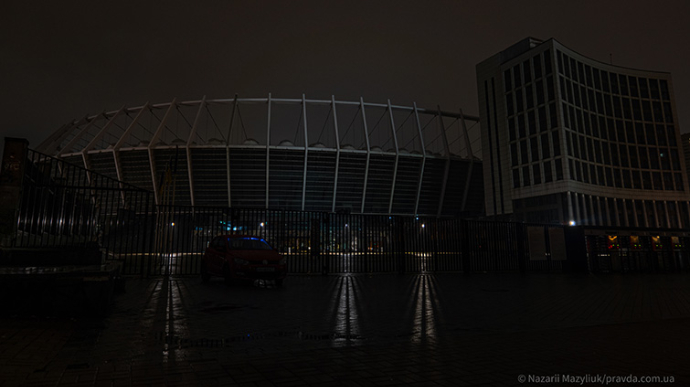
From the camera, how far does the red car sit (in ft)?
36.7

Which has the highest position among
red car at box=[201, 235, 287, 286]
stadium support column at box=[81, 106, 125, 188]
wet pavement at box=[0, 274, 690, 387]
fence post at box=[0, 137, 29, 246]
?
stadium support column at box=[81, 106, 125, 188]

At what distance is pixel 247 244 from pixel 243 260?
1042 millimetres

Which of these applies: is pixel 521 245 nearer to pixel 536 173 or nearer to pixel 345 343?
pixel 345 343

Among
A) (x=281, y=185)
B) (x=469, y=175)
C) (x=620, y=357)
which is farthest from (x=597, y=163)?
(x=620, y=357)

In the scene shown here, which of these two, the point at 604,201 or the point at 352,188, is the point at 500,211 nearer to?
the point at 604,201

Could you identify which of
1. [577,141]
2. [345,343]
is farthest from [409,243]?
[577,141]

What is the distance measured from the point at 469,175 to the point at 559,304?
72.3m

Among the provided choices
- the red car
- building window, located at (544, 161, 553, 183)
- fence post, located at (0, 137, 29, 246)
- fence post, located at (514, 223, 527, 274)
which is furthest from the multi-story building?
fence post, located at (0, 137, 29, 246)

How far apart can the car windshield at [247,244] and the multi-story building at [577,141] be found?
178 ft

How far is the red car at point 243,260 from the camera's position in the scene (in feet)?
36.7

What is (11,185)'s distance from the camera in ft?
25.6

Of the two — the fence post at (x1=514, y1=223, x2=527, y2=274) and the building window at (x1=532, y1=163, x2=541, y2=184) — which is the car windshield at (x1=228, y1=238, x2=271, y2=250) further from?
the building window at (x1=532, y1=163, x2=541, y2=184)

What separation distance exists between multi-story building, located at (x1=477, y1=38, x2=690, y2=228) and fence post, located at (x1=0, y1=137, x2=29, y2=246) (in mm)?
60380

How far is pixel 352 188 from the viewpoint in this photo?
235 ft
